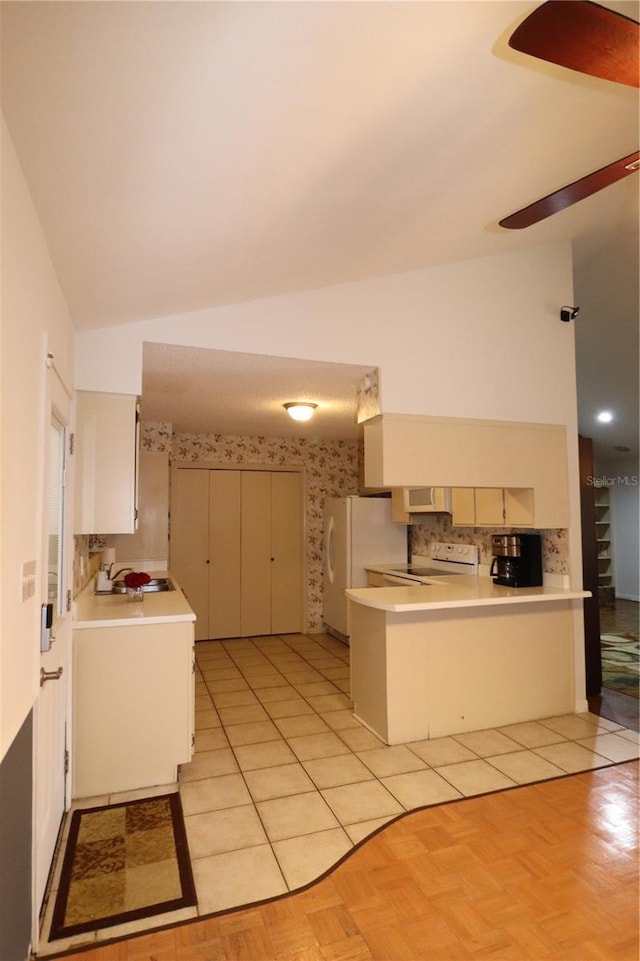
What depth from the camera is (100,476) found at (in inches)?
110

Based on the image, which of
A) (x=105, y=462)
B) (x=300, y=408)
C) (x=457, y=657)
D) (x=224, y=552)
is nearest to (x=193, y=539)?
(x=224, y=552)

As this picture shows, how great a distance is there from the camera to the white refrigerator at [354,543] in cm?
550

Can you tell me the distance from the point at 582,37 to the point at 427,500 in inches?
156

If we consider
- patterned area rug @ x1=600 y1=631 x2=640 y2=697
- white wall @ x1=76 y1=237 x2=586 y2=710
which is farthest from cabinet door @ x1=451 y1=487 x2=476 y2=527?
patterned area rug @ x1=600 y1=631 x2=640 y2=697

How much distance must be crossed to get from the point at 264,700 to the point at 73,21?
3872 mm

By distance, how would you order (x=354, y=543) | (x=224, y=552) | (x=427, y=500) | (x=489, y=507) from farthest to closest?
1. (x=224, y=552)
2. (x=354, y=543)
3. (x=427, y=500)
4. (x=489, y=507)

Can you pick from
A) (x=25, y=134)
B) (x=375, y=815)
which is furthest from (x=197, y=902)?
(x=25, y=134)

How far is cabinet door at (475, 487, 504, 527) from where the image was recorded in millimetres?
3910

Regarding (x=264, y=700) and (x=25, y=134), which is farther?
(x=264, y=700)

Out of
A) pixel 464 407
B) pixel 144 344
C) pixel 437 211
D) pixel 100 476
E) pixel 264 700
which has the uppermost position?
pixel 437 211

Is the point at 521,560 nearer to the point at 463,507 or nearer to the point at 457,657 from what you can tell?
the point at 463,507

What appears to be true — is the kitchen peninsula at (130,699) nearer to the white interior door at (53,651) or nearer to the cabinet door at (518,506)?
the white interior door at (53,651)

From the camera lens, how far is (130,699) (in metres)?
2.69

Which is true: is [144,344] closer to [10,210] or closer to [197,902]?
[10,210]
